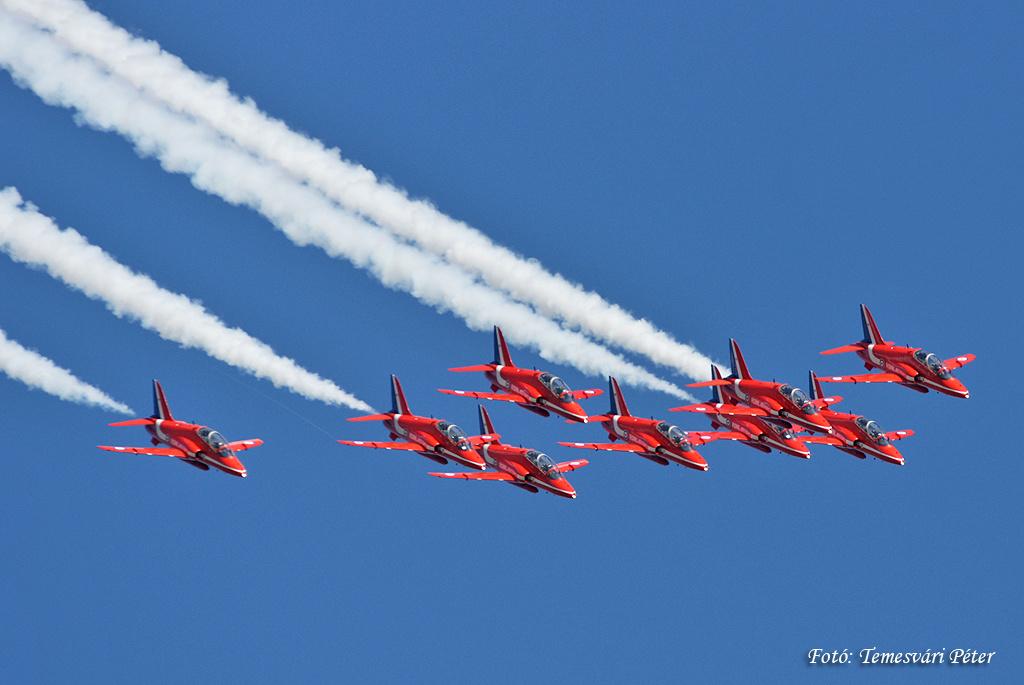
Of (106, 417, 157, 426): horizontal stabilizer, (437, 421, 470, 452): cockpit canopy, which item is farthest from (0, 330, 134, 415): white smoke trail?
(437, 421, 470, 452): cockpit canopy

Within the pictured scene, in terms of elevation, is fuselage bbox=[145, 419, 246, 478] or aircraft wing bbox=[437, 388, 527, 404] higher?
aircraft wing bbox=[437, 388, 527, 404]

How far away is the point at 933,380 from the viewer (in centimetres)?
11362

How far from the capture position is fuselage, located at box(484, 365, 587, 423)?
108500 mm

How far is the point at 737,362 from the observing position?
378ft

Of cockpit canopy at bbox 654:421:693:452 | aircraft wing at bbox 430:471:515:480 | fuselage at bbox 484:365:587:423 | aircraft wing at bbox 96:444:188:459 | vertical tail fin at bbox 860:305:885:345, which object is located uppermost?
vertical tail fin at bbox 860:305:885:345

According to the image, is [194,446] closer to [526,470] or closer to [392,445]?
[392,445]

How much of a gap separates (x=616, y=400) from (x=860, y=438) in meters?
15.1

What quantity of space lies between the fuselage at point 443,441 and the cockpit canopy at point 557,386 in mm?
5743

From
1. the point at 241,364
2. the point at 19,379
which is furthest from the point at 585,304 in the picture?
the point at 19,379

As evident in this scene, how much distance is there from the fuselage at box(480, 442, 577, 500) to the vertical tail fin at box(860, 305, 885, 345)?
78.2 feet

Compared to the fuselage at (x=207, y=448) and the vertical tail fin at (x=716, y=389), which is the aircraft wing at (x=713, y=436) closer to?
the vertical tail fin at (x=716, y=389)

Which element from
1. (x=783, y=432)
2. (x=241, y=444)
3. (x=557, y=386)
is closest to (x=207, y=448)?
(x=241, y=444)

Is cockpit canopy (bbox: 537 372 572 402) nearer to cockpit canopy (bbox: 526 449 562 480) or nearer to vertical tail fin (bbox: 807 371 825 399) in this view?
cockpit canopy (bbox: 526 449 562 480)

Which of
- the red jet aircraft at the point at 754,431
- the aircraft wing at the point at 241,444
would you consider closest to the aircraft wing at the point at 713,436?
the red jet aircraft at the point at 754,431
